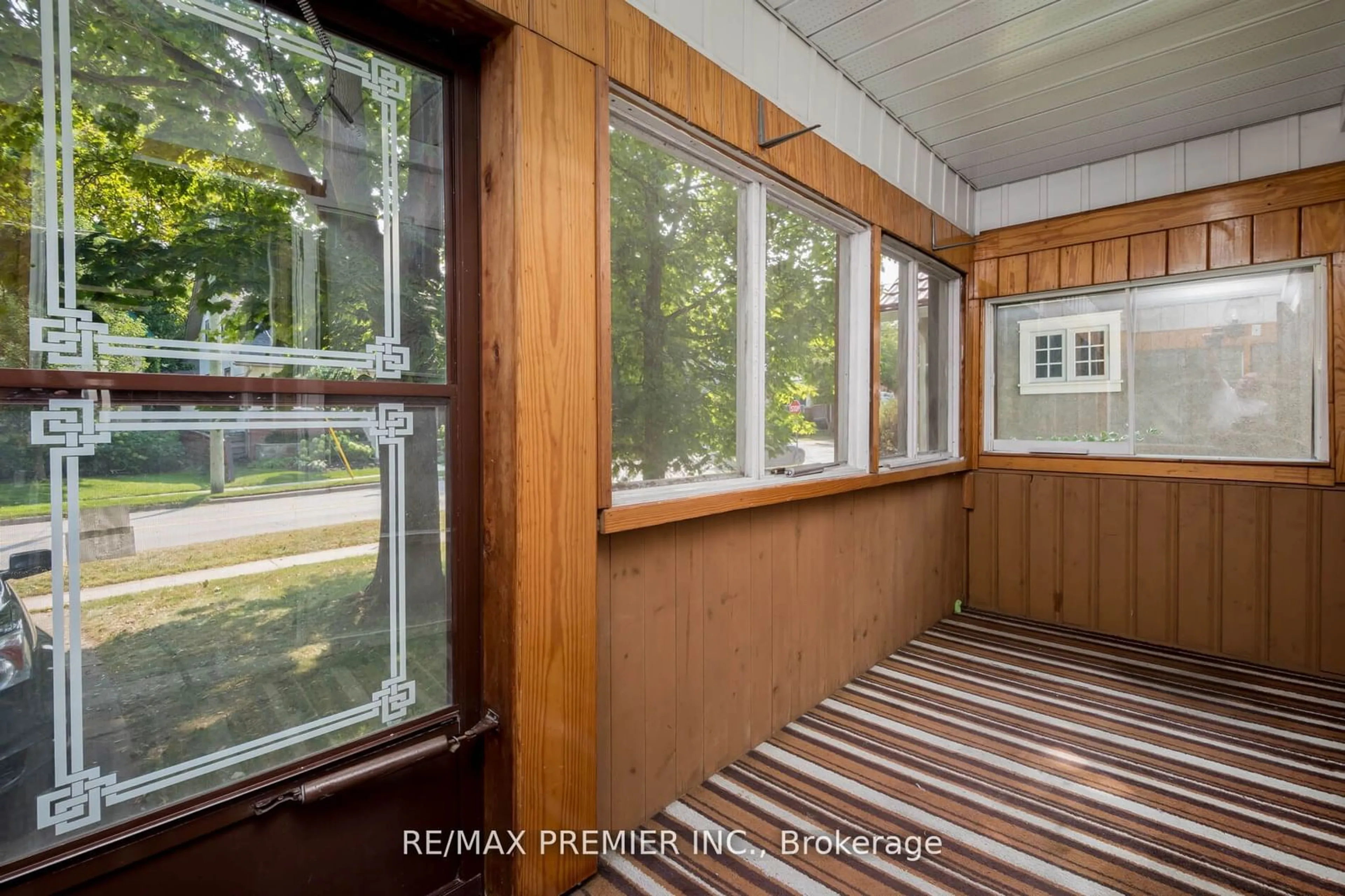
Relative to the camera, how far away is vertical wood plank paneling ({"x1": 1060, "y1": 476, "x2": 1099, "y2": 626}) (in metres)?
3.39

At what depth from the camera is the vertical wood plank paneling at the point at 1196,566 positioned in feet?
10.1

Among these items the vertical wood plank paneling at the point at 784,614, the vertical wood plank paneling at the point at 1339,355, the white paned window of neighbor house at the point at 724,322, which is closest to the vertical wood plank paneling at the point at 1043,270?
the vertical wood plank paneling at the point at 1339,355

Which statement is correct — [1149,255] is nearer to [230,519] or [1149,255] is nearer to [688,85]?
[688,85]

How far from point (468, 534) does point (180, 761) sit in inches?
24.6

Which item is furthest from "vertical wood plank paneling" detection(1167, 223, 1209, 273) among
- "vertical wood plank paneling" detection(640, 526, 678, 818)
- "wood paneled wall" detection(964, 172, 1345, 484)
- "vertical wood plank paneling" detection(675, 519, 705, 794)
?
"vertical wood plank paneling" detection(640, 526, 678, 818)

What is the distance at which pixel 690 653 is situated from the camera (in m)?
1.92

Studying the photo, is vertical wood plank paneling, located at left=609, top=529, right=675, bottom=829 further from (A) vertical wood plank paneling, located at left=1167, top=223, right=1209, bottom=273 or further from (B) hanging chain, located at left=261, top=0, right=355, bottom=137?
(A) vertical wood plank paneling, located at left=1167, top=223, right=1209, bottom=273

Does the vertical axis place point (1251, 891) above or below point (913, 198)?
below

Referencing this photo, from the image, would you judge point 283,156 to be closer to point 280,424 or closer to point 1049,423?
point 280,424

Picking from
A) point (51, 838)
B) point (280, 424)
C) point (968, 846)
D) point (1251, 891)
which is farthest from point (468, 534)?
point (1251, 891)

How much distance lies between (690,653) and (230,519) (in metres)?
1.30

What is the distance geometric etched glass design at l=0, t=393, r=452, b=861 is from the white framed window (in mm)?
3542

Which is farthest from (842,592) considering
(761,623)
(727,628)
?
(727,628)

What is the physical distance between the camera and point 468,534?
4.64 feet
